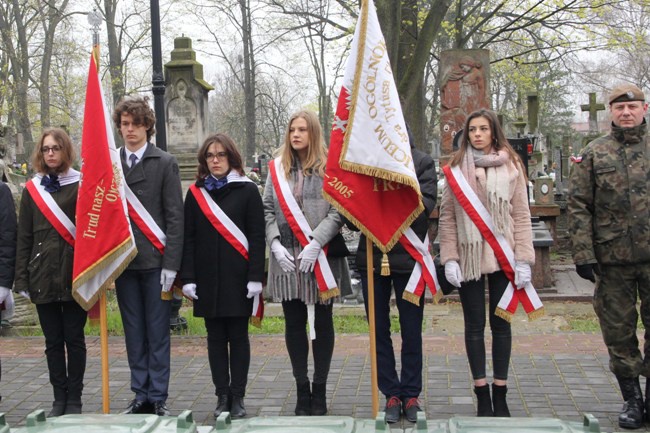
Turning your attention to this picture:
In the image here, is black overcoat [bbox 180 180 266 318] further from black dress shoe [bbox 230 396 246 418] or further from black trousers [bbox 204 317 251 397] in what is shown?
black dress shoe [bbox 230 396 246 418]

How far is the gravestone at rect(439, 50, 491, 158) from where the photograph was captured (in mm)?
11781

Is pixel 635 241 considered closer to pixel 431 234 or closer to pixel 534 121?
pixel 431 234

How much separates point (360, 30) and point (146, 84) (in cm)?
3521

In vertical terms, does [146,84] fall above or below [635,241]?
above

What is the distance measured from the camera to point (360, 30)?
4.81 metres

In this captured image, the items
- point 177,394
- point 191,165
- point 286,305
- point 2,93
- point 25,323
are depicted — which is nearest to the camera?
point 286,305

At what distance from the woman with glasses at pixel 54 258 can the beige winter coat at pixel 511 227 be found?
7.93ft

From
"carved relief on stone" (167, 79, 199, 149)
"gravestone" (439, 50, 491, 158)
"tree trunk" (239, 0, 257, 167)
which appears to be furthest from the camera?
"tree trunk" (239, 0, 257, 167)

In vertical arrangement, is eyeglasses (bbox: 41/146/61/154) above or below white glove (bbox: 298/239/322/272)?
above

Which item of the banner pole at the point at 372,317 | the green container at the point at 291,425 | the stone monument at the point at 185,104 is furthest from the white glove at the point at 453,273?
the stone monument at the point at 185,104

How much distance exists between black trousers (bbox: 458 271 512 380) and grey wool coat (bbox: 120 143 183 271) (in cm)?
186

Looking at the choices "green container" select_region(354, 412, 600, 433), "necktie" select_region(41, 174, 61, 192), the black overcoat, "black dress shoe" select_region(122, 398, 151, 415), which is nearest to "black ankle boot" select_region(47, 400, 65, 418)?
"black dress shoe" select_region(122, 398, 151, 415)

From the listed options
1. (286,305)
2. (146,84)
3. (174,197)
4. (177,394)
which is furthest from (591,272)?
(146,84)

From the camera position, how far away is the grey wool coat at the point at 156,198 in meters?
5.11
